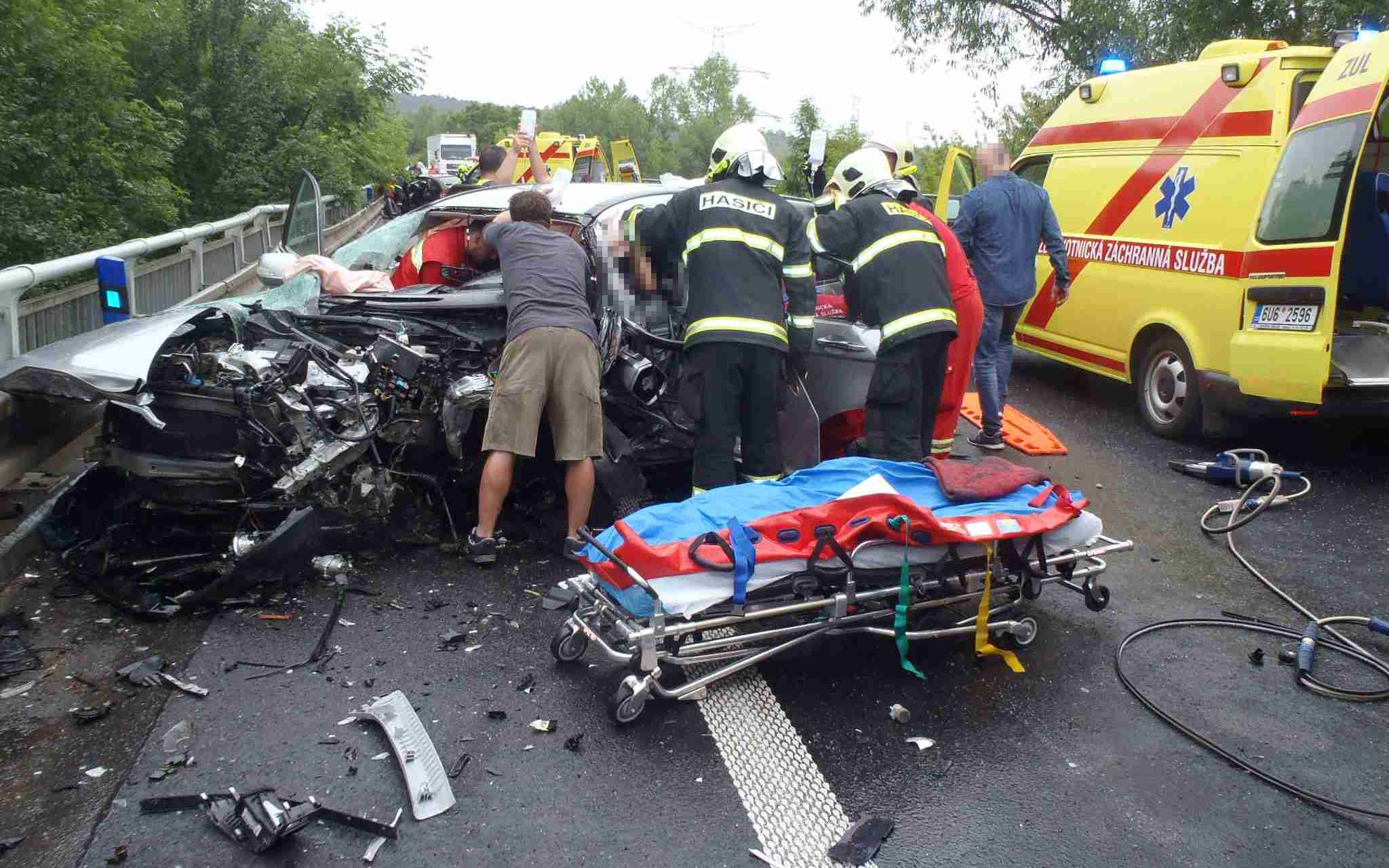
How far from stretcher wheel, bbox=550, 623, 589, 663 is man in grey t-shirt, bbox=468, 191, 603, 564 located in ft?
2.28

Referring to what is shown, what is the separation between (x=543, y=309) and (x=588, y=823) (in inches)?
96.8

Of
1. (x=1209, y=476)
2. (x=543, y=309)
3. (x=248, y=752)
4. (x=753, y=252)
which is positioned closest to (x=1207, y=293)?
(x=1209, y=476)

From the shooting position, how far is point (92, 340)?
4387 mm

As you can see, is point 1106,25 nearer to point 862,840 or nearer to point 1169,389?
point 1169,389

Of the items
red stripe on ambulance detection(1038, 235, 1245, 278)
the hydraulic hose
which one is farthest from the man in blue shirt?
the hydraulic hose

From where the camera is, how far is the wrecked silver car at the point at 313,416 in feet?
13.7

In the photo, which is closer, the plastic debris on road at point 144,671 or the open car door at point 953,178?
the plastic debris on road at point 144,671

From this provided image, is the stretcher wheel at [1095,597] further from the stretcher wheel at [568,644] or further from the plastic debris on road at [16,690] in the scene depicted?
the plastic debris on road at [16,690]

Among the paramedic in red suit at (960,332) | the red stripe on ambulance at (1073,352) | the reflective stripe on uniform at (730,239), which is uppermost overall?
the reflective stripe on uniform at (730,239)

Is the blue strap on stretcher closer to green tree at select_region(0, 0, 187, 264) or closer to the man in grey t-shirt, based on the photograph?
the man in grey t-shirt

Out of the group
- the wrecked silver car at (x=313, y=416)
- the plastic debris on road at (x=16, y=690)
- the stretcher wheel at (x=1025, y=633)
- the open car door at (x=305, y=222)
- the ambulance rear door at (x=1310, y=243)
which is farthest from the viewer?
the open car door at (x=305, y=222)

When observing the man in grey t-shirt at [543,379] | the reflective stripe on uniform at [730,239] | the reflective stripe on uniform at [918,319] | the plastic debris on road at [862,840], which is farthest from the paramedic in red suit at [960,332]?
the plastic debris on road at [862,840]

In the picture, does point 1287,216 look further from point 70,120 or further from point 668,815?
point 70,120

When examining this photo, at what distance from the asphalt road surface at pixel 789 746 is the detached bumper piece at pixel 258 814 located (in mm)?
37
